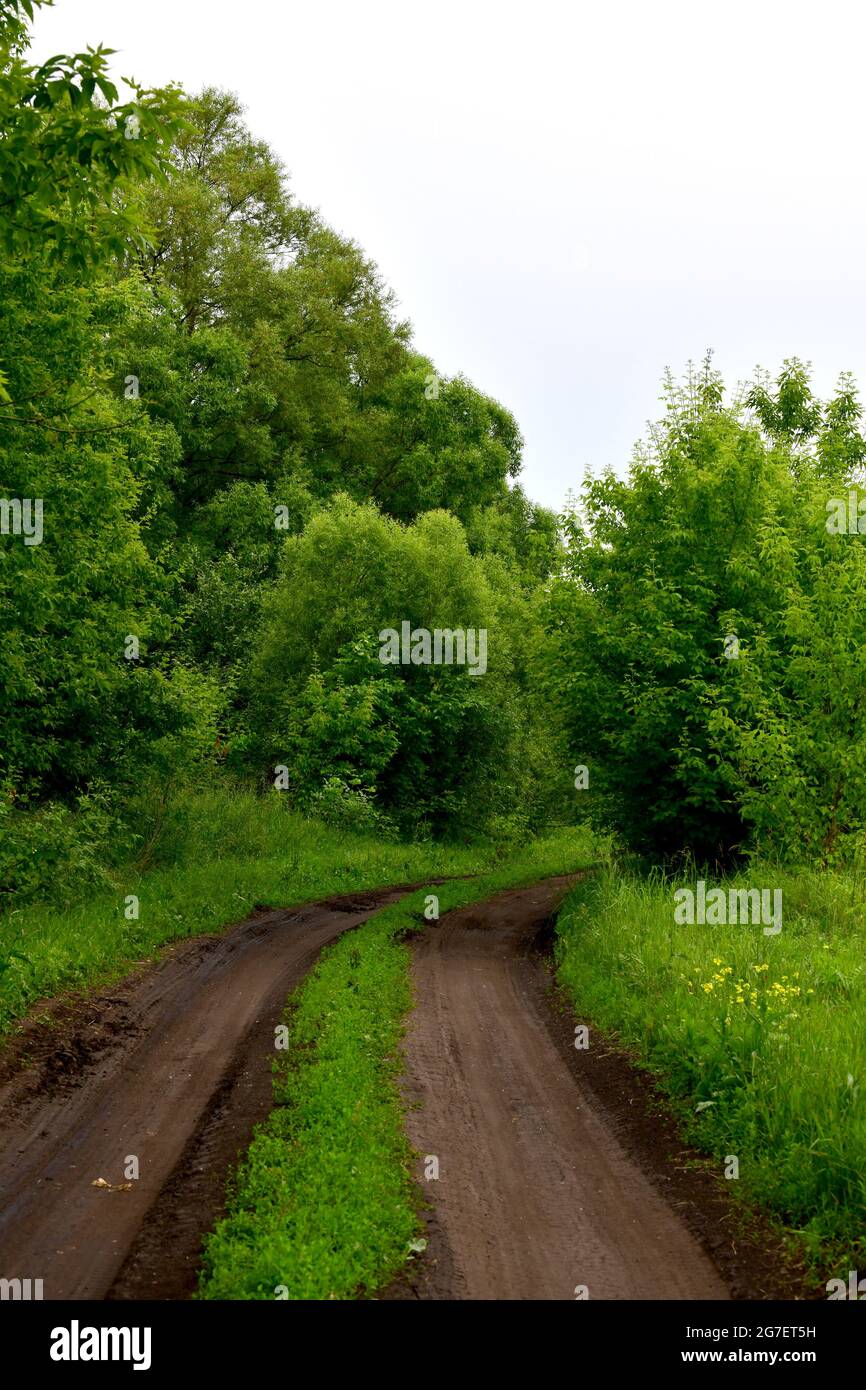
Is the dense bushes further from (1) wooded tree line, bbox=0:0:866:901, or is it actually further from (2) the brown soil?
(2) the brown soil

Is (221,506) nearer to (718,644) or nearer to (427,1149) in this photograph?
(718,644)

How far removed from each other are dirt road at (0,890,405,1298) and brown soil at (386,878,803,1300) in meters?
1.77

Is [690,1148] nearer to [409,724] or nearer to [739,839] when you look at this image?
[739,839]

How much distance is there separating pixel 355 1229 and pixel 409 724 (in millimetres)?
26411

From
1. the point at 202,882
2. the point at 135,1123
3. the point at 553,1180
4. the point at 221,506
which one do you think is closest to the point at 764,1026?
the point at 553,1180

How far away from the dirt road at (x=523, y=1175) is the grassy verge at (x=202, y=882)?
5.20m

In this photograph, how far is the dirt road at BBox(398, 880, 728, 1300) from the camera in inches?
261

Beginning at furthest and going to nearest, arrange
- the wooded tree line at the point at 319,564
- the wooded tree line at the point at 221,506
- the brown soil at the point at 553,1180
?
the wooded tree line at the point at 319,564
the wooded tree line at the point at 221,506
the brown soil at the point at 553,1180

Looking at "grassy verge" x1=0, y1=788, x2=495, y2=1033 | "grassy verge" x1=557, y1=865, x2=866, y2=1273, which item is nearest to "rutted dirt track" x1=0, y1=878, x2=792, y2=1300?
"grassy verge" x1=557, y1=865, x2=866, y2=1273

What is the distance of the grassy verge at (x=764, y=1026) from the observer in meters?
7.36

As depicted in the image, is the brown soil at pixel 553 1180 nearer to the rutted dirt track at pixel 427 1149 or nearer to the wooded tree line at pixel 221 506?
the rutted dirt track at pixel 427 1149

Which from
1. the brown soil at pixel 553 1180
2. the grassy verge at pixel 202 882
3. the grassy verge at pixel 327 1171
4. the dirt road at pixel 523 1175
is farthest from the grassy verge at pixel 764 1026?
the grassy verge at pixel 202 882

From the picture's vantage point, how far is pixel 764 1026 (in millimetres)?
9680

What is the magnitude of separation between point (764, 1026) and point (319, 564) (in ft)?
88.0
